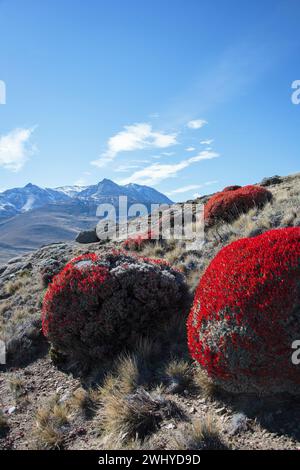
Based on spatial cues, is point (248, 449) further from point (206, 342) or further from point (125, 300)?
point (125, 300)

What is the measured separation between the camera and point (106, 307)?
7344 millimetres

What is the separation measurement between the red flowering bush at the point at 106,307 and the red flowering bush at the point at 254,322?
219 cm

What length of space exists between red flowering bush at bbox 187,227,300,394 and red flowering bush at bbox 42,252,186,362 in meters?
2.19

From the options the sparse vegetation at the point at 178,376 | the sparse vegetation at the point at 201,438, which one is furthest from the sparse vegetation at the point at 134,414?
the sparse vegetation at the point at 201,438

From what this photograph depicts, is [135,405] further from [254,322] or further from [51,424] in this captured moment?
[254,322]

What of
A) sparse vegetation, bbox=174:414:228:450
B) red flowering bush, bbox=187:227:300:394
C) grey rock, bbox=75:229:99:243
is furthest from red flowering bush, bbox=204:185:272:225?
sparse vegetation, bbox=174:414:228:450

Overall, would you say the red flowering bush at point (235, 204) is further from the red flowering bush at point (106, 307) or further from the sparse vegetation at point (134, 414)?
the sparse vegetation at point (134, 414)

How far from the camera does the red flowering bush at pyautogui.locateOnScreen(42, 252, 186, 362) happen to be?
7.37m

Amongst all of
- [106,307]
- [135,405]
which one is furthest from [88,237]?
[135,405]

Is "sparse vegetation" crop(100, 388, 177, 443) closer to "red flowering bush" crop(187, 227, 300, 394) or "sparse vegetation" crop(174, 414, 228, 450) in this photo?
"sparse vegetation" crop(174, 414, 228, 450)

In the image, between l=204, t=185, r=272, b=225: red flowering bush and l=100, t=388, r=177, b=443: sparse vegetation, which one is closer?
l=100, t=388, r=177, b=443: sparse vegetation

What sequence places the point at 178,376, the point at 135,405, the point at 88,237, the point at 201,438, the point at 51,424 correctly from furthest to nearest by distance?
the point at 88,237 < the point at 178,376 < the point at 51,424 < the point at 135,405 < the point at 201,438

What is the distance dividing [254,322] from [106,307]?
11.4ft

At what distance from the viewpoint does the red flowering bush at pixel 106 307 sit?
290 inches
